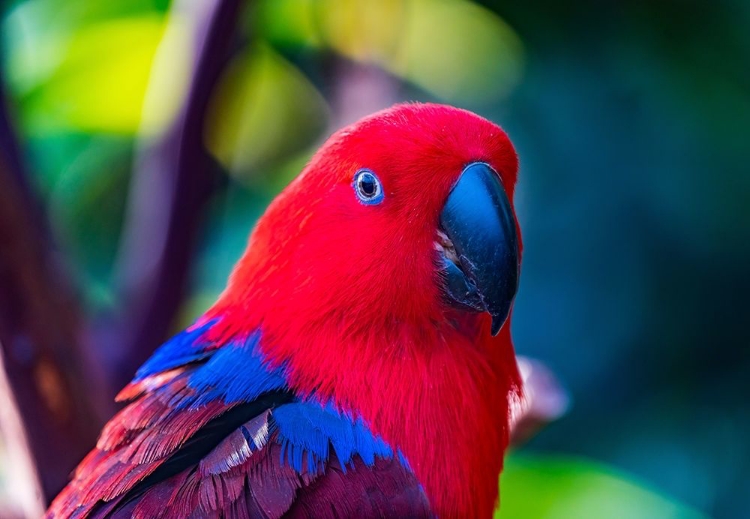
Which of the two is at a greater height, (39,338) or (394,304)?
(394,304)

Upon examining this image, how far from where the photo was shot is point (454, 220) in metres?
0.96

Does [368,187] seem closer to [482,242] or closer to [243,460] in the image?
[482,242]

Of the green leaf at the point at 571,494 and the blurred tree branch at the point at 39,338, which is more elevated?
the blurred tree branch at the point at 39,338

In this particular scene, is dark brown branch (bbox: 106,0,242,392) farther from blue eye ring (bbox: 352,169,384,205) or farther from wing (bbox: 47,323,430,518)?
blue eye ring (bbox: 352,169,384,205)

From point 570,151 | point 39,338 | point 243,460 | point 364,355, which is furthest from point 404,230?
point 570,151

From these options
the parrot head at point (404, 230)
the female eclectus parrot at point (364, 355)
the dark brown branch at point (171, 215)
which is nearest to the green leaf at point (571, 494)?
the dark brown branch at point (171, 215)

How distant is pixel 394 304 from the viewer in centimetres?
98

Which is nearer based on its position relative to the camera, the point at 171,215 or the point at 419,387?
the point at 419,387

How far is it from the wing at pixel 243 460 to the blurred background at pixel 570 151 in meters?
1.76

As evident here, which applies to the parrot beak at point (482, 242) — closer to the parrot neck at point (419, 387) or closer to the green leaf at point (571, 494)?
the parrot neck at point (419, 387)

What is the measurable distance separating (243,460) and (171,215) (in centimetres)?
113

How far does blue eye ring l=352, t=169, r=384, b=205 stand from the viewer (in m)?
0.97

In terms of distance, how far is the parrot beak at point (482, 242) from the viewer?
3.06ft

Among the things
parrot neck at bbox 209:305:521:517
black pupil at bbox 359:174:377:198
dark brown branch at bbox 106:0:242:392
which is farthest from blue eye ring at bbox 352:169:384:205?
dark brown branch at bbox 106:0:242:392
